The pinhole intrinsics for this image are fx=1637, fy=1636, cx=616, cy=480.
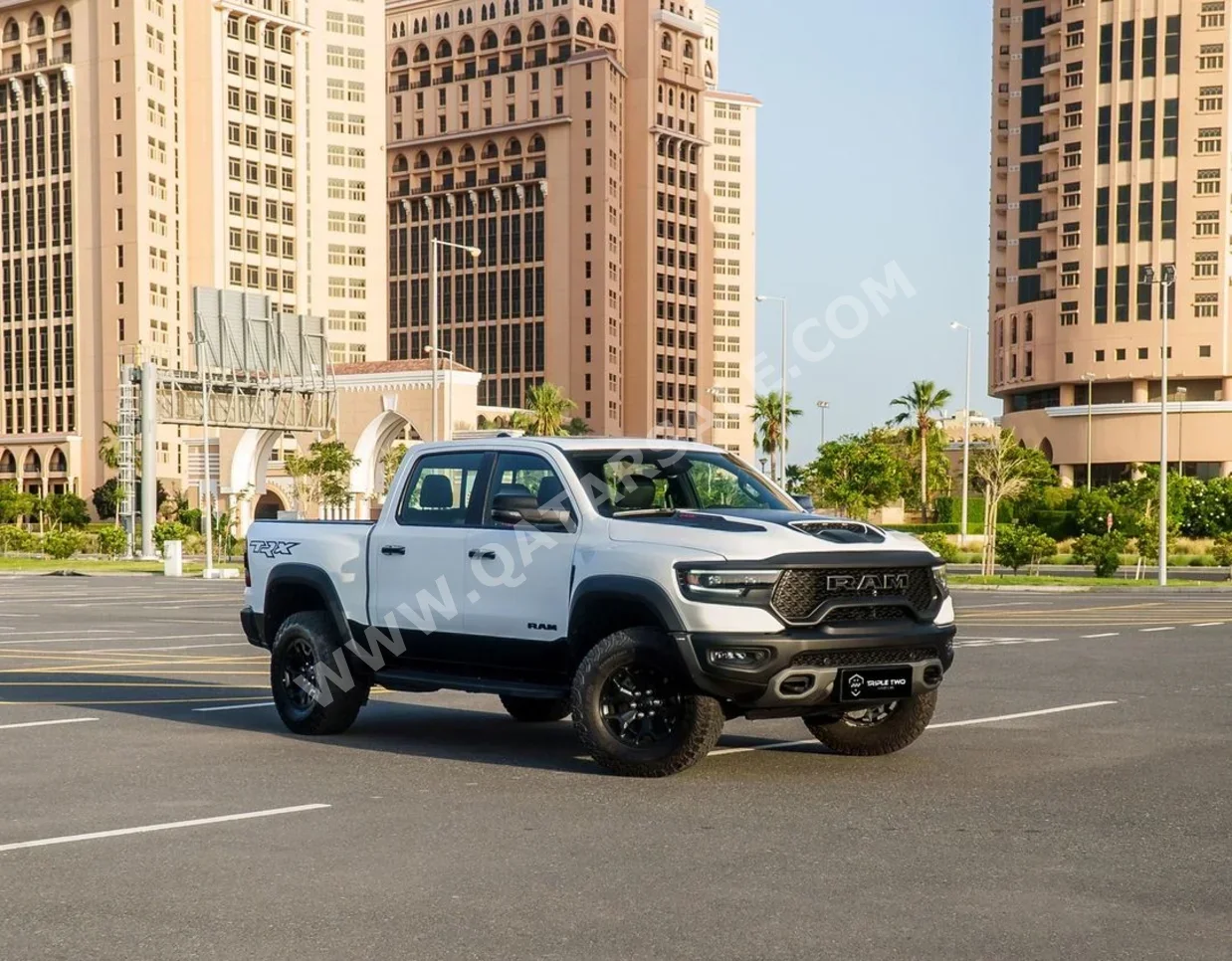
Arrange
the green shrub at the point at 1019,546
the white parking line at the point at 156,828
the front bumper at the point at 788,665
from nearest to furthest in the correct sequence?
the white parking line at the point at 156,828, the front bumper at the point at 788,665, the green shrub at the point at 1019,546

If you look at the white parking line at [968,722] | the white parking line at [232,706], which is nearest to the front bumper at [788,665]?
the white parking line at [968,722]

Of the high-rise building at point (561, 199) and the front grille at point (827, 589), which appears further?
the high-rise building at point (561, 199)

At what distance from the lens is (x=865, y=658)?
954cm

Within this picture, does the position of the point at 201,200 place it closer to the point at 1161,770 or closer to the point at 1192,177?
the point at 1192,177

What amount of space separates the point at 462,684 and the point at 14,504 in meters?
116

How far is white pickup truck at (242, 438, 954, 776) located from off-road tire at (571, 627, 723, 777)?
0.01m

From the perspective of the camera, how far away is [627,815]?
8.38 m

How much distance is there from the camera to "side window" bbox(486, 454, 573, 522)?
1048 centimetres

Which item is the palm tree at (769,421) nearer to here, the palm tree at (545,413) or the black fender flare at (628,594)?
the palm tree at (545,413)

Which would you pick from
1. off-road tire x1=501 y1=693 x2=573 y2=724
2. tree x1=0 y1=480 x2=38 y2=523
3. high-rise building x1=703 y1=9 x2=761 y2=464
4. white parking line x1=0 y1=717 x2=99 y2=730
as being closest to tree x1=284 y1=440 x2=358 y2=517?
tree x1=0 y1=480 x2=38 y2=523

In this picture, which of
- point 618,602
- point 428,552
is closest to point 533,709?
point 428,552

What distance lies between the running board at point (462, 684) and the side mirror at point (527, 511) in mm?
1029

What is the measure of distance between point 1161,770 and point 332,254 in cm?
14656

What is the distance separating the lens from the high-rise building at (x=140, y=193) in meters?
133
